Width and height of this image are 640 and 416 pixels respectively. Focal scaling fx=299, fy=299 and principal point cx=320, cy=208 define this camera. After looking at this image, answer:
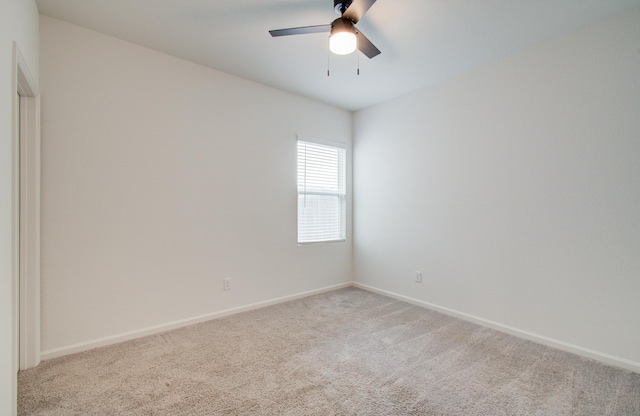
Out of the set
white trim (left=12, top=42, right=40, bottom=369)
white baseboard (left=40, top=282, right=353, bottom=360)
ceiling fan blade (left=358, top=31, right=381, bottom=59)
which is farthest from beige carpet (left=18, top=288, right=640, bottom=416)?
ceiling fan blade (left=358, top=31, right=381, bottom=59)

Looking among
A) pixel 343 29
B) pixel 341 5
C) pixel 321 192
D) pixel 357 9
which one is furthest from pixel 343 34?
pixel 321 192

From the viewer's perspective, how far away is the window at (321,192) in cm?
389

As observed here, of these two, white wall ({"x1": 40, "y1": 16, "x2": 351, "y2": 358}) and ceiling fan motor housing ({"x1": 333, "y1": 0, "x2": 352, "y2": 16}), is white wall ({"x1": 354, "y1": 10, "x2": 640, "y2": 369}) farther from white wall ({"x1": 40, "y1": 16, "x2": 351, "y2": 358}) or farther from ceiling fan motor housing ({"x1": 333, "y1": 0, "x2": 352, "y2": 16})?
ceiling fan motor housing ({"x1": 333, "y1": 0, "x2": 352, "y2": 16})

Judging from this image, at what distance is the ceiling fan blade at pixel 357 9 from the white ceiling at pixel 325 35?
1.06ft

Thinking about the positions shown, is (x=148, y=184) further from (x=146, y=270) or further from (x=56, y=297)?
(x=56, y=297)

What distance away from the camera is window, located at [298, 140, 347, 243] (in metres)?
3.89

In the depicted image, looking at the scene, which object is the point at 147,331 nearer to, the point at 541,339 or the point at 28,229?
the point at 28,229

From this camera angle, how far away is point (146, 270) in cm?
273

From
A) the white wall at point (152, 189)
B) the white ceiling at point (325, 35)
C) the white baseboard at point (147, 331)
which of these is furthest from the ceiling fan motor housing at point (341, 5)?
the white baseboard at point (147, 331)

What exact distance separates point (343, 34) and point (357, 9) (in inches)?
6.3

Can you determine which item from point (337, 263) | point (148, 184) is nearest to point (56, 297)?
point (148, 184)

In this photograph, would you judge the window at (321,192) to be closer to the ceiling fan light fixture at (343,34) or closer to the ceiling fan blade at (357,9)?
the ceiling fan light fixture at (343,34)

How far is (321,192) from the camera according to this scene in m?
4.07
